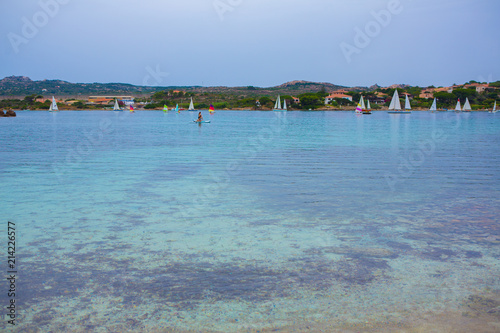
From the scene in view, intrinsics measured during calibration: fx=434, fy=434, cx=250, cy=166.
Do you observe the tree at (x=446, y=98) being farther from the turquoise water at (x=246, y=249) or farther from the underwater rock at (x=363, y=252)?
the underwater rock at (x=363, y=252)

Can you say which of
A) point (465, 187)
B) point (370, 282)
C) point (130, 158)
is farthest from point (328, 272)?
point (130, 158)

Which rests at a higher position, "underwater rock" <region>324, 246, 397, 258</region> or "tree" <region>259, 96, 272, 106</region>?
"tree" <region>259, 96, 272, 106</region>

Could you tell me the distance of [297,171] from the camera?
17344 millimetres

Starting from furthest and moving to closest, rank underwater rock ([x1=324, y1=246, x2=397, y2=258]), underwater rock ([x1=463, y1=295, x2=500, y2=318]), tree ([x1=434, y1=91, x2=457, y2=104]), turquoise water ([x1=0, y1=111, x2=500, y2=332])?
tree ([x1=434, y1=91, x2=457, y2=104]) → underwater rock ([x1=324, y1=246, x2=397, y2=258]) → turquoise water ([x1=0, y1=111, x2=500, y2=332]) → underwater rock ([x1=463, y1=295, x2=500, y2=318])

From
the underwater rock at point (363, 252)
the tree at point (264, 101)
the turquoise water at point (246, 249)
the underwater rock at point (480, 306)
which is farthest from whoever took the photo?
the tree at point (264, 101)

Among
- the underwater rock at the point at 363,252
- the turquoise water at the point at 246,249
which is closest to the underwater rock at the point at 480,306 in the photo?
the turquoise water at the point at 246,249

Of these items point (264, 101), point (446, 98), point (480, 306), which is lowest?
point (480, 306)

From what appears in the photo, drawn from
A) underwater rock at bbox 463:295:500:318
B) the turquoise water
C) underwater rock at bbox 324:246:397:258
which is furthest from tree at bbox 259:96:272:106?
underwater rock at bbox 463:295:500:318

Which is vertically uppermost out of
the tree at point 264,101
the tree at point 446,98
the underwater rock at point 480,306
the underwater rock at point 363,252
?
the tree at point 446,98

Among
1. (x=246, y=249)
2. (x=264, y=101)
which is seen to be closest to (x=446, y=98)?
(x=264, y=101)

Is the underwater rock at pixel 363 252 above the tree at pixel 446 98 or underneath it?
underneath

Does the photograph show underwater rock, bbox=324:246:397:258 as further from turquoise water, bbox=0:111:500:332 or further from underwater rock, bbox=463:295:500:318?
underwater rock, bbox=463:295:500:318

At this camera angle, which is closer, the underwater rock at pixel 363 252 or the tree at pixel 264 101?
the underwater rock at pixel 363 252

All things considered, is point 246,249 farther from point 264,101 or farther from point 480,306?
point 264,101
